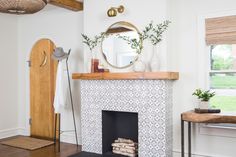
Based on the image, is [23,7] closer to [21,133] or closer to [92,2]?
[92,2]

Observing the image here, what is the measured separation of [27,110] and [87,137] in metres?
1.96

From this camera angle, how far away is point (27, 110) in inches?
218

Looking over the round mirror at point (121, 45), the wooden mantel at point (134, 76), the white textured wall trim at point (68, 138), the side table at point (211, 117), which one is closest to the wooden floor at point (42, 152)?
the white textured wall trim at point (68, 138)

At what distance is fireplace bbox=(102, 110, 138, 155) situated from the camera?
13.4ft

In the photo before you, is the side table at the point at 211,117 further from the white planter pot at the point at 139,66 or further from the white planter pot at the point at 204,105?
the white planter pot at the point at 139,66

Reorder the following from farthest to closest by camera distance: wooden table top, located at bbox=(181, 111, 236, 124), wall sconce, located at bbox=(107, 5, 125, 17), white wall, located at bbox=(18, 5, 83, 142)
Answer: white wall, located at bbox=(18, 5, 83, 142) < wall sconce, located at bbox=(107, 5, 125, 17) < wooden table top, located at bbox=(181, 111, 236, 124)

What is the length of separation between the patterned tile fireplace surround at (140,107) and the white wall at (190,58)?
209mm

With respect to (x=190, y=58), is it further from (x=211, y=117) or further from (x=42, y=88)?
(x=42, y=88)

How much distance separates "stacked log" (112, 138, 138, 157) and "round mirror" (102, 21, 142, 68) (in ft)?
3.85

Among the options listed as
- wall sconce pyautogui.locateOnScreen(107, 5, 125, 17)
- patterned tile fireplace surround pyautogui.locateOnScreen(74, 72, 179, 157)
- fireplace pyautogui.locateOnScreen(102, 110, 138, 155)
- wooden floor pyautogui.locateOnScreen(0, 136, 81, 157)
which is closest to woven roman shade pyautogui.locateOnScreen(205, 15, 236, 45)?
patterned tile fireplace surround pyautogui.locateOnScreen(74, 72, 179, 157)

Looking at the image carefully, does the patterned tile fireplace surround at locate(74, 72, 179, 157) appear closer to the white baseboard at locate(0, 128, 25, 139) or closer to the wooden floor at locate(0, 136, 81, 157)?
the wooden floor at locate(0, 136, 81, 157)

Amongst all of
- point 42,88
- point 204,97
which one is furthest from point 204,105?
point 42,88

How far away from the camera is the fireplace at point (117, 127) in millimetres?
4069

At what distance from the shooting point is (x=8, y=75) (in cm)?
546
